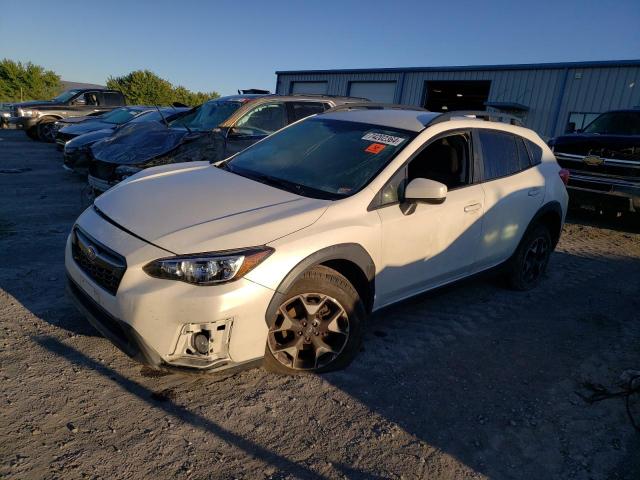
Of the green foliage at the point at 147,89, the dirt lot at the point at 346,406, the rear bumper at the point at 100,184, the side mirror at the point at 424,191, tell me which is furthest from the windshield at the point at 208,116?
the green foliage at the point at 147,89

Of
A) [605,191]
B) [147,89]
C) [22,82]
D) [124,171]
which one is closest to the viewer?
[124,171]

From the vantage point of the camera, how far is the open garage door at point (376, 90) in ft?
70.9

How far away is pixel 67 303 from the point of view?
367 centimetres

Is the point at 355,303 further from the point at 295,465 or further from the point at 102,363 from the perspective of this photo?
the point at 102,363

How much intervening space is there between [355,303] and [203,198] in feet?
3.95

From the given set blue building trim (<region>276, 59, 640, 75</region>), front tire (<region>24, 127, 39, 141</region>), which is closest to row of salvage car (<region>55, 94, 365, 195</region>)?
front tire (<region>24, 127, 39, 141</region>)

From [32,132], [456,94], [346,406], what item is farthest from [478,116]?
[456,94]

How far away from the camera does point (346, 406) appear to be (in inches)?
110

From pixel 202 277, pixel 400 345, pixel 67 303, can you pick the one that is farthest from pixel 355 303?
pixel 67 303

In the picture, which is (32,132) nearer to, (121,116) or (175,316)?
(121,116)

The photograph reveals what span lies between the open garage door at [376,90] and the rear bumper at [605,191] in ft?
48.0

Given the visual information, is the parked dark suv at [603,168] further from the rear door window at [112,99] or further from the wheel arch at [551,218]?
the rear door window at [112,99]

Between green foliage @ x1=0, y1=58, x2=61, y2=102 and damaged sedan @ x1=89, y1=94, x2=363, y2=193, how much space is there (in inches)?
1476

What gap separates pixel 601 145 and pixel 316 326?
690cm
